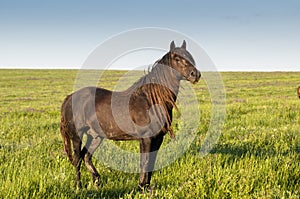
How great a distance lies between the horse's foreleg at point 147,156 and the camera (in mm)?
4301

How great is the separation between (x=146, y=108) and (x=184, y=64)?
77 centimetres

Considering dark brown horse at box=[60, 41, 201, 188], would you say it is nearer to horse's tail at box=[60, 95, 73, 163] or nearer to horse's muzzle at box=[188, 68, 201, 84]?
horse's muzzle at box=[188, 68, 201, 84]

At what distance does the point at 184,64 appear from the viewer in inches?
169

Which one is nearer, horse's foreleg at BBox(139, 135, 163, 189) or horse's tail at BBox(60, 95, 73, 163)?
horse's foreleg at BBox(139, 135, 163, 189)

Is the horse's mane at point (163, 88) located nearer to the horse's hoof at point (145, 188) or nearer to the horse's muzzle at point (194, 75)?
the horse's muzzle at point (194, 75)

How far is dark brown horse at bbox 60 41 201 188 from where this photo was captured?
4312 millimetres

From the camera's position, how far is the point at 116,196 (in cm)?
427

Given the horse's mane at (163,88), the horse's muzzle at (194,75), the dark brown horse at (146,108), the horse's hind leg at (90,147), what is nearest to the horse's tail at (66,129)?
the horse's hind leg at (90,147)

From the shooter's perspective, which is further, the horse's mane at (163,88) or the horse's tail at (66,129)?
the horse's tail at (66,129)

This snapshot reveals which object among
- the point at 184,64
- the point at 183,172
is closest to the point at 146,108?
the point at 184,64

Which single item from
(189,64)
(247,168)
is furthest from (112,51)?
(247,168)

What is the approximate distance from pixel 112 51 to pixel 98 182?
193cm

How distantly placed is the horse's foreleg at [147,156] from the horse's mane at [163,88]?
0.81 ft

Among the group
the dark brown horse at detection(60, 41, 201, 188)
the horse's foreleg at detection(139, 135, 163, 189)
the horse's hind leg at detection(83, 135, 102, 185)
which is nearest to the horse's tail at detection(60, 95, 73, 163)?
the horse's hind leg at detection(83, 135, 102, 185)
